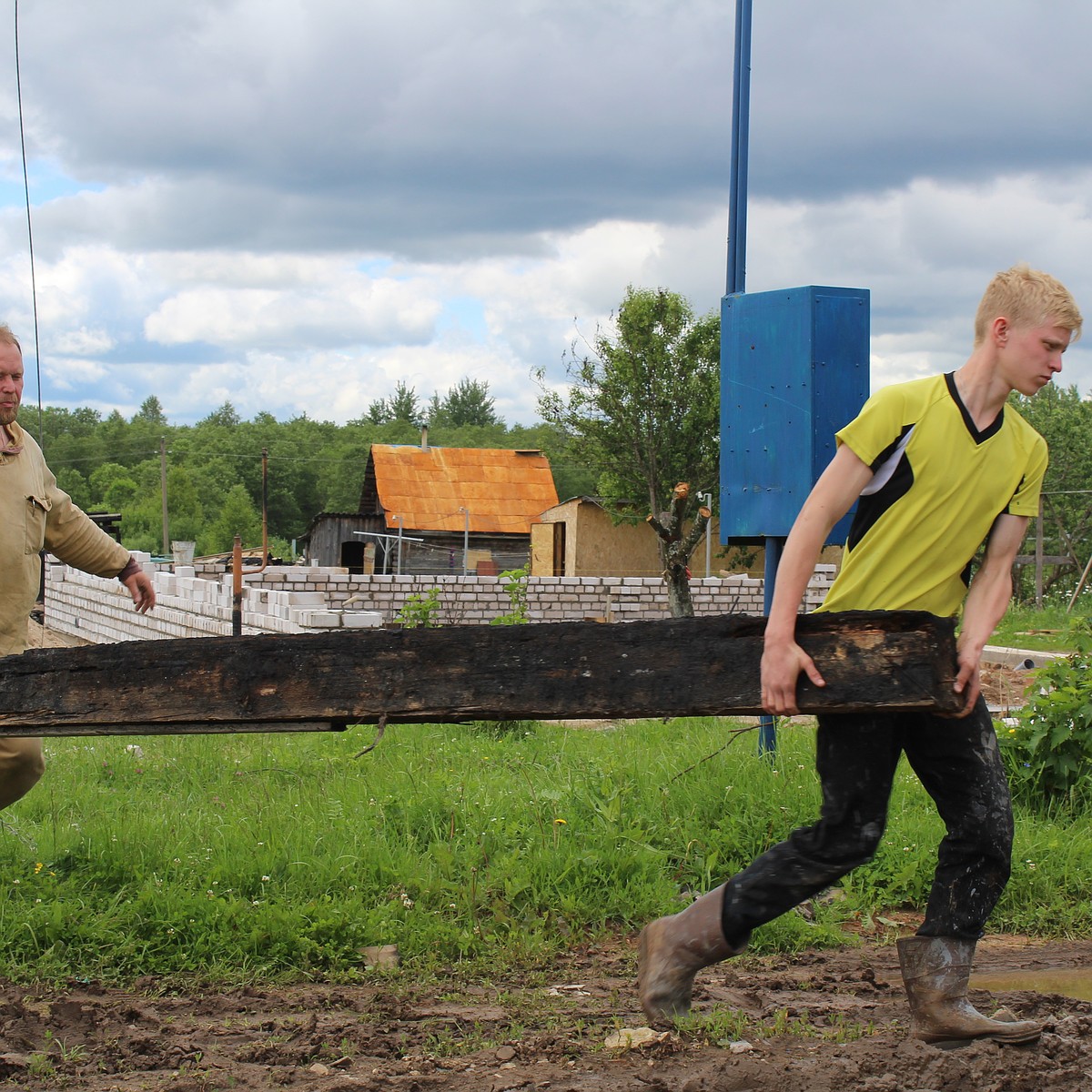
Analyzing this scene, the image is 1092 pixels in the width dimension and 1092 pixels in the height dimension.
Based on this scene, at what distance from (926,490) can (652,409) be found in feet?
113

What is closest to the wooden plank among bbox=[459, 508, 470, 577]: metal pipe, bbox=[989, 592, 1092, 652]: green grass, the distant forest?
bbox=[989, 592, 1092, 652]: green grass

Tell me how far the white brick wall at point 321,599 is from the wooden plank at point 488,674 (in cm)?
914

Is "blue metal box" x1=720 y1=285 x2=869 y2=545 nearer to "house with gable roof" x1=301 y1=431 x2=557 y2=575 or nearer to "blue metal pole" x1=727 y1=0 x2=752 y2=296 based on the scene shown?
"blue metal pole" x1=727 y1=0 x2=752 y2=296

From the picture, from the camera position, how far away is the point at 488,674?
244 centimetres

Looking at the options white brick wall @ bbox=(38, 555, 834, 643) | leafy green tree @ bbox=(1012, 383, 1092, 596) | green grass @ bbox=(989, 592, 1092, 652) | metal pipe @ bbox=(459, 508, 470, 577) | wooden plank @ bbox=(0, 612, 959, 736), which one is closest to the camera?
wooden plank @ bbox=(0, 612, 959, 736)

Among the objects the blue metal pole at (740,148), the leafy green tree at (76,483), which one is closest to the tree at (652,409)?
the blue metal pole at (740,148)

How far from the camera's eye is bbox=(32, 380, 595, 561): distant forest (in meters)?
76.1

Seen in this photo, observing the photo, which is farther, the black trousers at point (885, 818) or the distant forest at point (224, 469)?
the distant forest at point (224, 469)

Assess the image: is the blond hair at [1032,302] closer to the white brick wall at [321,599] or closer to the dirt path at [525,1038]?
the dirt path at [525,1038]

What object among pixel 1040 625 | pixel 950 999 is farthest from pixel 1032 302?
pixel 1040 625

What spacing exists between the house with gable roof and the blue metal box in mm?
31245

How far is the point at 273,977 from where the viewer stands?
11.0ft

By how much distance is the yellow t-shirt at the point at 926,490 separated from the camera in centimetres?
245

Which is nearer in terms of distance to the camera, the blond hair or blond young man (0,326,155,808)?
the blond hair
